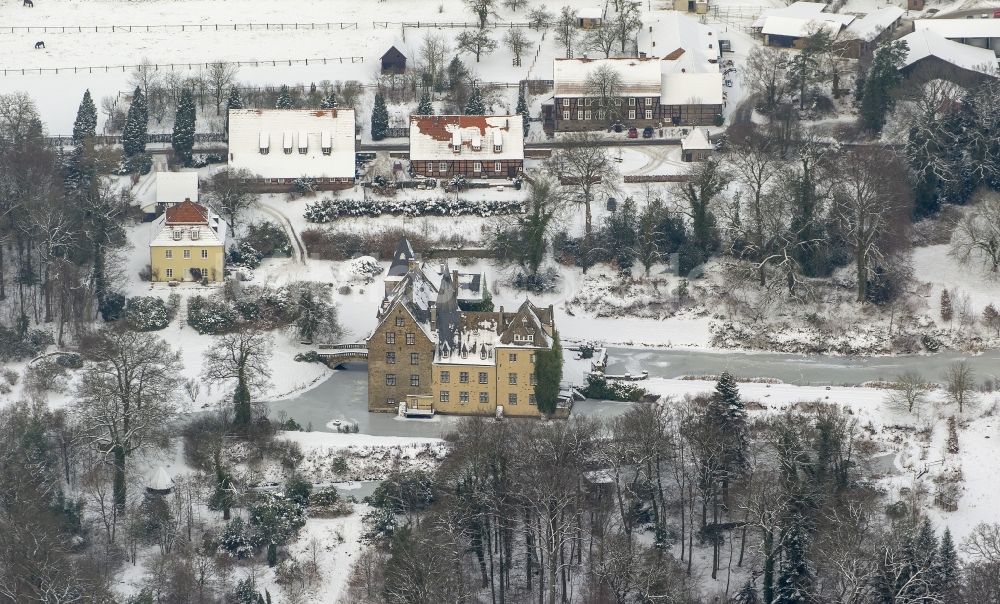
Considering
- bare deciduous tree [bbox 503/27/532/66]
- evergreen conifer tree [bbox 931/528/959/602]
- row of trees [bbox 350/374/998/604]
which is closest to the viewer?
evergreen conifer tree [bbox 931/528/959/602]

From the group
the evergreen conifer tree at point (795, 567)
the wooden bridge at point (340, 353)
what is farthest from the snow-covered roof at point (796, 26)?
the evergreen conifer tree at point (795, 567)

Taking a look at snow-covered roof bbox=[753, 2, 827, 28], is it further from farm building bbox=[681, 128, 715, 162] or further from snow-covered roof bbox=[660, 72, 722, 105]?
farm building bbox=[681, 128, 715, 162]

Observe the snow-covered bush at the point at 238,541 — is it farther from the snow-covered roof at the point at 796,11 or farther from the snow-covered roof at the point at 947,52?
the snow-covered roof at the point at 796,11

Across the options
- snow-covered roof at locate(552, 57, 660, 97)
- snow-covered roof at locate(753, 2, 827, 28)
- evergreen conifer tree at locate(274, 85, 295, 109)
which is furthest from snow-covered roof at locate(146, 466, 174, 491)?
snow-covered roof at locate(753, 2, 827, 28)

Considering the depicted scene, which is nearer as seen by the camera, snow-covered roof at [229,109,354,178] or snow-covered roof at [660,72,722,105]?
snow-covered roof at [229,109,354,178]

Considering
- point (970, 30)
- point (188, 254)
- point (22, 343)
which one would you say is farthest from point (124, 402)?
point (970, 30)

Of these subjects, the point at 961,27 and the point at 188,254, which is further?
the point at 961,27

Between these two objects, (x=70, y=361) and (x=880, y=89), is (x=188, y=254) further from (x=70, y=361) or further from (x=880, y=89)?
(x=880, y=89)
